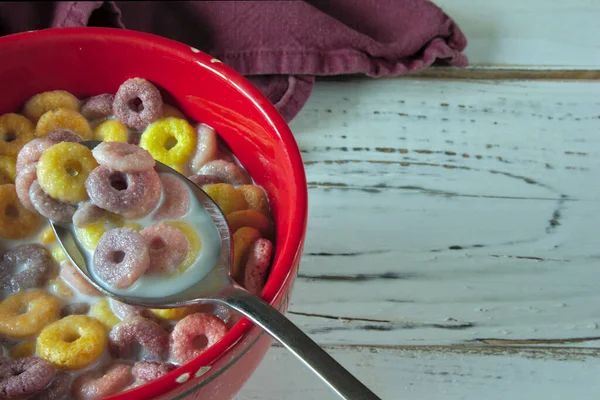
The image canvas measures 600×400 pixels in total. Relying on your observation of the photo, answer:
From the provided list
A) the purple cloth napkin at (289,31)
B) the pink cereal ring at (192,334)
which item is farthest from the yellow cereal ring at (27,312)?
the purple cloth napkin at (289,31)

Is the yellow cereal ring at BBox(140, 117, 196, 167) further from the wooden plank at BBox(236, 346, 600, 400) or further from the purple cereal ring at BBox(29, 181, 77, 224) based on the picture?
the wooden plank at BBox(236, 346, 600, 400)

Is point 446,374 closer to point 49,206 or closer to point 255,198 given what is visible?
point 255,198

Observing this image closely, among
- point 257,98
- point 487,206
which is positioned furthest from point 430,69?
point 257,98

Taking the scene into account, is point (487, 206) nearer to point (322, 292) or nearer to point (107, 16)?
point (322, 292)

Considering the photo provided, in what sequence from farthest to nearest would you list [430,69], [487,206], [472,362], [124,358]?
[430,69], [487,206], [472,362], [124,358]

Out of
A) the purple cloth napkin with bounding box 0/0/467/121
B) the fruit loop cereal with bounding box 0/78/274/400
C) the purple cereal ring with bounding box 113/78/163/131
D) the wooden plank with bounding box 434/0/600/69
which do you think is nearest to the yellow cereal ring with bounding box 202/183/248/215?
the fruit loop cereal with bounding box 0/78/274/400

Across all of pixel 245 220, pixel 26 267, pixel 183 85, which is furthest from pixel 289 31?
pixel 26 267

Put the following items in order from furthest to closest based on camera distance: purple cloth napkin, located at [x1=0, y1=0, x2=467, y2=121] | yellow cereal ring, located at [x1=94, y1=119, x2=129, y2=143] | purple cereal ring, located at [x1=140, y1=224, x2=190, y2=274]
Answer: purple cloth napkin, located at [x1=0, y1=0, x2=467, y2=121]
yellow cereal ring, located at [x1=94, y1=119, x2=129, y2=143]
purple cereal ring, located at [x1=140, y1=224, x2=190, y2=274]
